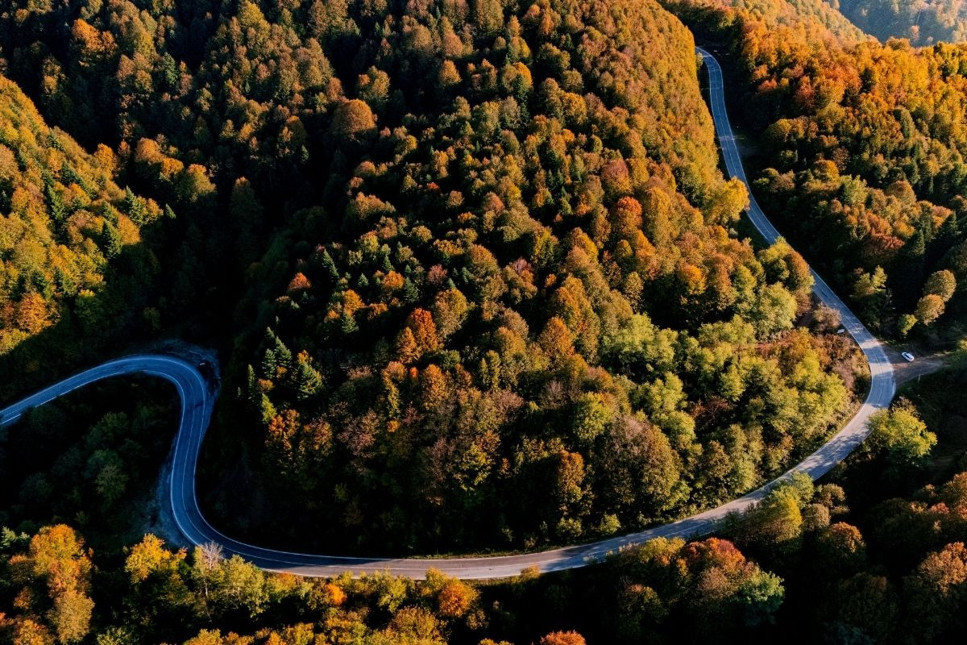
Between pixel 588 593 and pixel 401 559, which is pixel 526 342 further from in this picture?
pixel 401 559

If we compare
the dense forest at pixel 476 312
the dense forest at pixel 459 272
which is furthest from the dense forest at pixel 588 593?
the dense forest at pixel 459 272

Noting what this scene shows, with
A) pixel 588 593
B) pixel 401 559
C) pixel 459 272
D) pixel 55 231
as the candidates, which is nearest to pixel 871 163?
pixel 459 272

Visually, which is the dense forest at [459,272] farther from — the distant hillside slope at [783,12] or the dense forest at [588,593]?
the distant hillside slope at [783,12]

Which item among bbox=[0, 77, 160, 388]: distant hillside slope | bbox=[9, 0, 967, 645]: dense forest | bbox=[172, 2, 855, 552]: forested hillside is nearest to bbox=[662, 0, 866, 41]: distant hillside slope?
bbox=[9, 0, 967, 645]: dense forest

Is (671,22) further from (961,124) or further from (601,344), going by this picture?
(601,344)

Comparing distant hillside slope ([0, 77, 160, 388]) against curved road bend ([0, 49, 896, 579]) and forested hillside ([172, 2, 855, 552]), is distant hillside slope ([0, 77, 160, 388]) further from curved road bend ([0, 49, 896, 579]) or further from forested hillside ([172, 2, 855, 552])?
forested hillside ([172, 2, 855, 552])

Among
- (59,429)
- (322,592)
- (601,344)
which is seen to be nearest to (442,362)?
(601,344)
